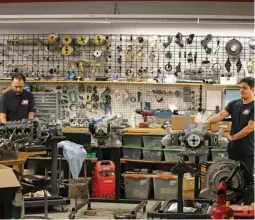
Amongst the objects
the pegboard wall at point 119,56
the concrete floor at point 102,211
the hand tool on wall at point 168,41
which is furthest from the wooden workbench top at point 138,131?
the hand tool on wall at point 168,41

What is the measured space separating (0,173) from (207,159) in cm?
381

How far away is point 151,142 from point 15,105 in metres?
1.92

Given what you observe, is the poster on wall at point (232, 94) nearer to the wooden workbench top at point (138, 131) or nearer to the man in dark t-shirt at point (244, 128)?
the wooden workbench top at point (138, 131)

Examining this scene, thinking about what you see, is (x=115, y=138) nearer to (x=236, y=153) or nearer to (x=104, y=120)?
(x=104, y=120)

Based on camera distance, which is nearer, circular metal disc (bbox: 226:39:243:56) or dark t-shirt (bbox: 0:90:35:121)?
dark t-shirt (bbox: 0:90:35:121)

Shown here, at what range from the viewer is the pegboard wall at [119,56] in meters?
7.29

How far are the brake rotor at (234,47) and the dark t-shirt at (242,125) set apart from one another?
1.97 m

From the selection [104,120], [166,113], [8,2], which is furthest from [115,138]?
[8,2]

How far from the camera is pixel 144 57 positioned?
7391mm

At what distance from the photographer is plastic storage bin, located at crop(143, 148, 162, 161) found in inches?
270

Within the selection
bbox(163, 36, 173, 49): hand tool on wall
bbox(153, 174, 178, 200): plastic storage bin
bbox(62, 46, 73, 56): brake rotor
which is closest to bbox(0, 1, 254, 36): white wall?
bbox(163, 36, 173, 49): hand tool on wall

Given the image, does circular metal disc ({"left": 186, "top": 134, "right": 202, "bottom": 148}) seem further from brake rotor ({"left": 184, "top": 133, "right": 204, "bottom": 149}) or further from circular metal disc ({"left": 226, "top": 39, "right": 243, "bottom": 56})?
circular metal disc ({"left": 226, "top": 39, "right": 243, "bottom": 56})

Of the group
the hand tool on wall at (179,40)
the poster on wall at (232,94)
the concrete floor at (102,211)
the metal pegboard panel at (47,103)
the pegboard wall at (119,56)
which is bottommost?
the concrete floor at (102,211)

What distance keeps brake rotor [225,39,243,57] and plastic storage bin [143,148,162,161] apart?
1784 mm
